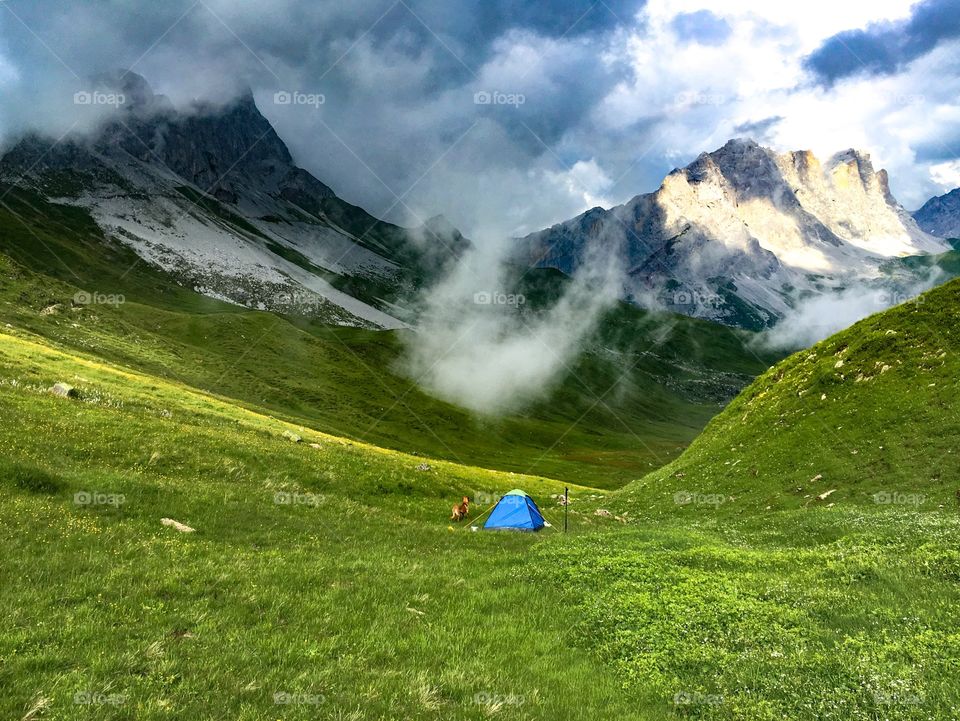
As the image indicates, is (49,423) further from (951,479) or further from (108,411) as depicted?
(951,479)

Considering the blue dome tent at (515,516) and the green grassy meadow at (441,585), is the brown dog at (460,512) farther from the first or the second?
the blue dome tent at (515,516)

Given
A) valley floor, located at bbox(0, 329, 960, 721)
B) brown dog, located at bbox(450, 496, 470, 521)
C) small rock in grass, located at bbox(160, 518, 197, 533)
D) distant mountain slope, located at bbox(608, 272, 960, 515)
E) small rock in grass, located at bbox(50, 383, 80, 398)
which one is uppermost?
small rock in grass, located at bbox(50, 383, 80, 398)

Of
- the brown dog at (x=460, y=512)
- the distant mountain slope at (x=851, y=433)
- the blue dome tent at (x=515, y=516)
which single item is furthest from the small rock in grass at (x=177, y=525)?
the distant mountain slope at (x=851, y=433)

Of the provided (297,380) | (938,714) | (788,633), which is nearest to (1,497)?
(788,633)

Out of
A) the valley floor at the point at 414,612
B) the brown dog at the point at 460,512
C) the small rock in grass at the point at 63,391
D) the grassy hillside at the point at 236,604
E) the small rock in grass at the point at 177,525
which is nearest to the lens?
the grassy hillside at the point at 236,604

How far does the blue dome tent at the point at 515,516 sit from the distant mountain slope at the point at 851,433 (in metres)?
14.5

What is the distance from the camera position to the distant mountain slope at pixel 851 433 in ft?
106

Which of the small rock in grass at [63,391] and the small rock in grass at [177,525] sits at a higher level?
Result: the small rock in grass at [63,391]

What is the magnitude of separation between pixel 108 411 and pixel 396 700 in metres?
31.2

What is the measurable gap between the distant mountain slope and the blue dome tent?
47.7ft

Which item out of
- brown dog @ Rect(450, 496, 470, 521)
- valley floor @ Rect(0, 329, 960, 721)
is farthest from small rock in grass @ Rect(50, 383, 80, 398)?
brown dog @ Rect(450, 496, 470, 521)

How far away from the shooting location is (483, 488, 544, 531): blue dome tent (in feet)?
101

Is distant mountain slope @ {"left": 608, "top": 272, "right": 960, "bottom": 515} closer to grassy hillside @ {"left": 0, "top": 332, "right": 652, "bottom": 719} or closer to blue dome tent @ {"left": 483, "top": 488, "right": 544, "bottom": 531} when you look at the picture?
blue dome tent @ {"left": 483, "top": 488, "right": 544, "bottom": 531}

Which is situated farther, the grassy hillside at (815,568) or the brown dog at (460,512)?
the brown dog at (460,512)
